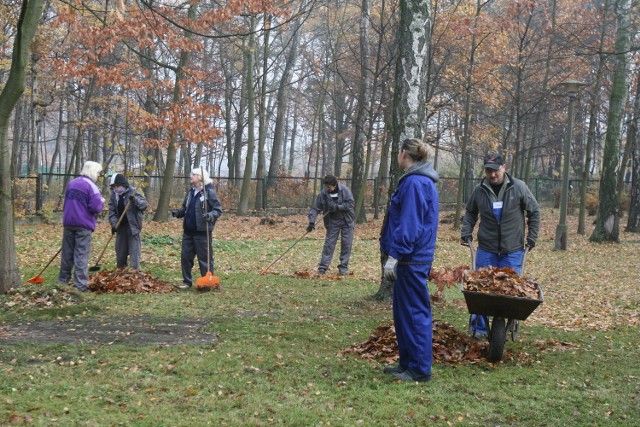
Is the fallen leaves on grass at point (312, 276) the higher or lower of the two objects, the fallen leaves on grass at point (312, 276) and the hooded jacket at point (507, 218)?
the lower

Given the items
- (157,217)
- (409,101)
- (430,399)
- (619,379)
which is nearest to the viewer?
(430,399)

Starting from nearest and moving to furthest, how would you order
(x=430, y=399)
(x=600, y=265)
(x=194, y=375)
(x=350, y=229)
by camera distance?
(x=430, y=399), (x=194, y=375), (x=350, y=229), (x=600, y=265)

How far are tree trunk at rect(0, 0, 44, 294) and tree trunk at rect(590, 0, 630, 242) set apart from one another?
1620 centimetres

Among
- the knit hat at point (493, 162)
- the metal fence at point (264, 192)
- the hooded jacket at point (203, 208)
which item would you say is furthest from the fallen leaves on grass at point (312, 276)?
the metal fence at point (264, 192)

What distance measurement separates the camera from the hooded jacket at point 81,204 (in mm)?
9172

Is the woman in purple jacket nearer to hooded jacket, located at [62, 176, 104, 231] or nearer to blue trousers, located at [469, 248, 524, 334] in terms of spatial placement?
hooded jacket, located at [62, 176, 104, 231]

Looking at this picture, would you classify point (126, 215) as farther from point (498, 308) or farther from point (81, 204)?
point (498, 308)

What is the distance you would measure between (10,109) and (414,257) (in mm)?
5121

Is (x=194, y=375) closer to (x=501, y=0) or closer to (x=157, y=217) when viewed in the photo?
(x=157, y=217)

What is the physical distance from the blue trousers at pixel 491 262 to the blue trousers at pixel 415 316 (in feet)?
5.51

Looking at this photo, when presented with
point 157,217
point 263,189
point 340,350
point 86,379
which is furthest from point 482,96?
point 86,379

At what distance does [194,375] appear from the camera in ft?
18.6

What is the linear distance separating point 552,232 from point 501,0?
19.7 m

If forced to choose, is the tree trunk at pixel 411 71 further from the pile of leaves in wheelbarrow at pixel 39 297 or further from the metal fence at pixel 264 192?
the metal fence at pixel 264 192
